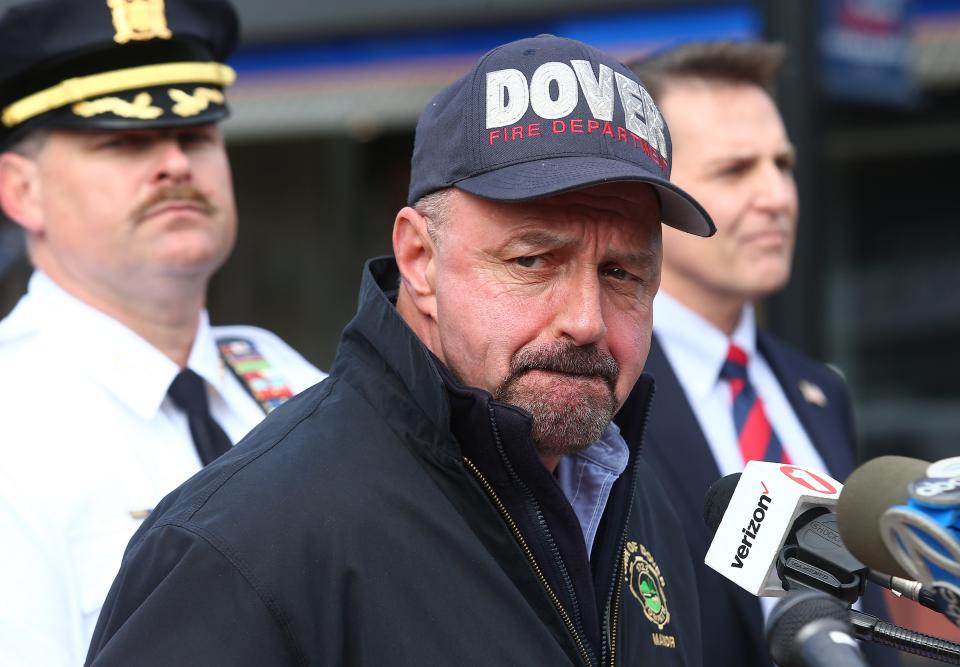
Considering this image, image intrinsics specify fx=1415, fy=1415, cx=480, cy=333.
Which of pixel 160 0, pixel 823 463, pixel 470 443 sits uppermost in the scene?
pixel 160 0

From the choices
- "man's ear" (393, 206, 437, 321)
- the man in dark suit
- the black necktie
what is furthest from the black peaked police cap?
the man in dark suit

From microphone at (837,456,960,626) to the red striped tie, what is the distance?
5.40 feet

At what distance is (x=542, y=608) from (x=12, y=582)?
40.0 inches

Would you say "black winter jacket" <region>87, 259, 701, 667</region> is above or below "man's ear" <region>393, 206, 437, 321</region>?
below

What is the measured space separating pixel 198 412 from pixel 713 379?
1.25m

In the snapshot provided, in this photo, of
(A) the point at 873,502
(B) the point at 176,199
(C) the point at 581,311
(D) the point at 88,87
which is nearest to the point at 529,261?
(C) the point at 581,311

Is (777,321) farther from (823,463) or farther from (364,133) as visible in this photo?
(364,133)

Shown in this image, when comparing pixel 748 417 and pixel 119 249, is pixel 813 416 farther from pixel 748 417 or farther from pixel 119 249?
pixel 119 249

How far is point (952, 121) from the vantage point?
728 cm

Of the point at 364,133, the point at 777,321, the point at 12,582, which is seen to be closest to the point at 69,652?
the point at 12,582

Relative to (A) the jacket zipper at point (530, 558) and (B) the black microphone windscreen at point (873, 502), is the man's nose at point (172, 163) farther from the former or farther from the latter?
(B) the black microphone windscreen at point (873, 502)

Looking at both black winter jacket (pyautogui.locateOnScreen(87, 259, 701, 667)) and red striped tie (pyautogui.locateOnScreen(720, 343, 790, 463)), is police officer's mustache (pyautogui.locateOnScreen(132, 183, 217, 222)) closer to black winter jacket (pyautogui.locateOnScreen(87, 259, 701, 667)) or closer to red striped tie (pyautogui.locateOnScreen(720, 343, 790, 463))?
black winter jacket (pyautogui.locateOnScreen(87, 259, 701, 667))

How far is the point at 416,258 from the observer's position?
2256 mm

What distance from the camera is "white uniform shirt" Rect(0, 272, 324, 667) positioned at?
2.53 m
